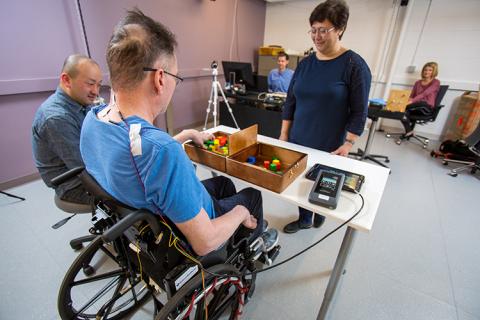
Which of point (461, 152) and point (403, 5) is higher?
point (403, 5)

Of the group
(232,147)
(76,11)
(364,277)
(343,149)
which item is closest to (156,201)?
(232,147)

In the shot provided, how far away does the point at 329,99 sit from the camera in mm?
1341

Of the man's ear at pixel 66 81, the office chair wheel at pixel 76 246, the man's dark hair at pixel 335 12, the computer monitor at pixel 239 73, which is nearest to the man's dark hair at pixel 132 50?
the man's ear at pixel 66 81

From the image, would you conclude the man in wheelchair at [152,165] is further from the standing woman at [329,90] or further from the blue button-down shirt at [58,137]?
the standing woman at [329,90]

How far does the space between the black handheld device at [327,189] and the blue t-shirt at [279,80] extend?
2927 mm

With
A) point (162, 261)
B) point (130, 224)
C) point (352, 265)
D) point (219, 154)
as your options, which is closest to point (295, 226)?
point (352, 265)

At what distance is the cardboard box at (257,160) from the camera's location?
0.94m

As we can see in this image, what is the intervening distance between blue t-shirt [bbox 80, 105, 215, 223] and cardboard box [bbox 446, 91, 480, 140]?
161 inches

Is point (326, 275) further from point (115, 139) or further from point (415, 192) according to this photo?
point (415, 192)

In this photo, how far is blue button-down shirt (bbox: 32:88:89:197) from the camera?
3.62ft

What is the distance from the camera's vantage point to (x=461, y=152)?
2.91 m

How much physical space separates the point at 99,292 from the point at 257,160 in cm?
100

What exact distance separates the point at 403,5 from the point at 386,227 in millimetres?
3673

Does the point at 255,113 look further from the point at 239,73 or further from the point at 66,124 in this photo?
the point at 66,124
